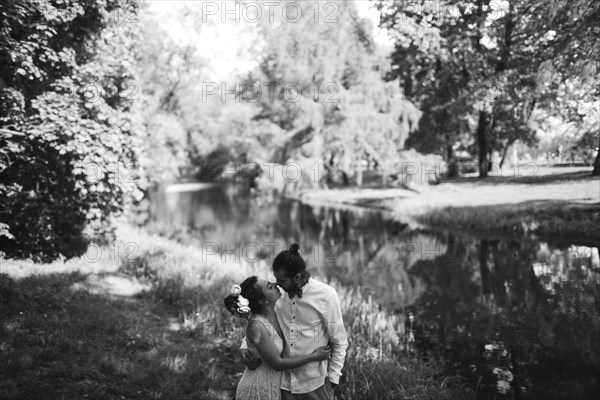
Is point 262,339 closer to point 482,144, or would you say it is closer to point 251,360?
point 251,360

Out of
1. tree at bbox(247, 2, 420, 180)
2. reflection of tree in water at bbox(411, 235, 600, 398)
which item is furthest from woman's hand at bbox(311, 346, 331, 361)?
tree at bbox(247, 2, 420, 180)

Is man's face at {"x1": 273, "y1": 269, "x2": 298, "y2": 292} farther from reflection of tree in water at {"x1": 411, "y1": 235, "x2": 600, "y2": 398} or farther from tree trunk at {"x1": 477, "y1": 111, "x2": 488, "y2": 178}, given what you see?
tree trunk at {"x1": 477, "y1": 111, "x2": 488, "y2": 178}

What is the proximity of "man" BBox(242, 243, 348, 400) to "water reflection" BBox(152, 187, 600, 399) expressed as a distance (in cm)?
408

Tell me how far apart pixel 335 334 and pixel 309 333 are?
7.9 inches

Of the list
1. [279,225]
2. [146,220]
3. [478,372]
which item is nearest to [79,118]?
[478,372]

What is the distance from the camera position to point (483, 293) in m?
10.6

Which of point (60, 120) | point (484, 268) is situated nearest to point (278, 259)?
point (60, 120)

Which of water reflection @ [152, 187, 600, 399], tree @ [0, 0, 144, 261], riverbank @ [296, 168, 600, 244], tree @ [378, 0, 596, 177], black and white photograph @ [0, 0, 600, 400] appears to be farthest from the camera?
tree @ [378, 0, 596, 177]

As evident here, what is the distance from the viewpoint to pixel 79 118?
7.83 m

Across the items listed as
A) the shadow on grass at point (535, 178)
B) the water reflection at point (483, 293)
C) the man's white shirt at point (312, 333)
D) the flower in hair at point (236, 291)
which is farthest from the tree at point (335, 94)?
the flower in hair at point (236, 291)

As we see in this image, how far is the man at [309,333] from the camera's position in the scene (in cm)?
321

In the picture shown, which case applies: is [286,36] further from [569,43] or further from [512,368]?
[512,368]

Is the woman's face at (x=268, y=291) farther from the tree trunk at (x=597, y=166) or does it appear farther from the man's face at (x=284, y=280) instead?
the tree trunk at (x=597, y=166)

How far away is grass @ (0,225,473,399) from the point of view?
197 inches
